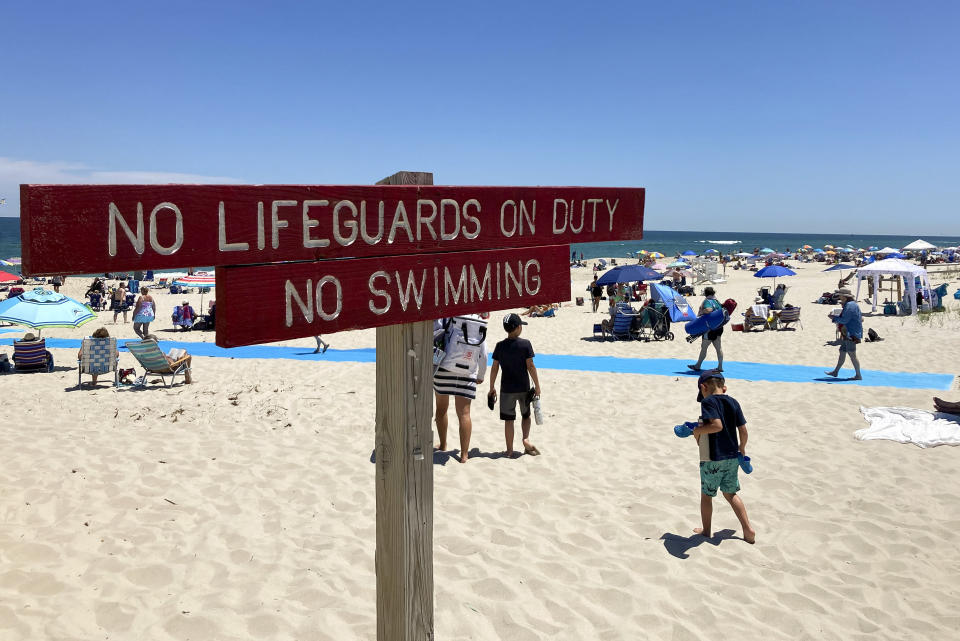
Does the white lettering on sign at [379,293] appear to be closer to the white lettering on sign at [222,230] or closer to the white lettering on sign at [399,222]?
the white lettering on sign at [399,222]

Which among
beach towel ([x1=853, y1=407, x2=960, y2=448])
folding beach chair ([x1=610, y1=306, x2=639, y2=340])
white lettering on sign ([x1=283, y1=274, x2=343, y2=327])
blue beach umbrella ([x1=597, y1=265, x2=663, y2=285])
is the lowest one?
beach towel ([x1=853, y1=407, x2=960, y2=448])

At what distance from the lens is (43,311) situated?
11406 millimetres

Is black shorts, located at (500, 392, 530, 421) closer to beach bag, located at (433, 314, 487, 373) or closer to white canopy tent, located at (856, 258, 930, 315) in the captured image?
beach bag, located at (433, 314, 487, 373)

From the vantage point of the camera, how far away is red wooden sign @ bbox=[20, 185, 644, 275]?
1.35 m

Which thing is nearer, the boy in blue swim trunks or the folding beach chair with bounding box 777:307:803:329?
the boy in blue swim trunks

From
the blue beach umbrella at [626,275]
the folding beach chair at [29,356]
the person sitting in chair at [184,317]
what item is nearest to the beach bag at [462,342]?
the folding beach chair at [29,356]

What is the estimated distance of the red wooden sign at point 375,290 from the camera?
1.59m

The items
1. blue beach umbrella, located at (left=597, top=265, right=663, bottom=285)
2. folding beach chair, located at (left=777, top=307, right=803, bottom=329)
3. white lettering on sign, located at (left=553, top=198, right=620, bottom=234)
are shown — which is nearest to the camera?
white lettering on sign, located at (left=553, top=198, right=620, bottom=234)

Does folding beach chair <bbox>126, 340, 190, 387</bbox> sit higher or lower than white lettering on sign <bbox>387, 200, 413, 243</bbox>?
lower

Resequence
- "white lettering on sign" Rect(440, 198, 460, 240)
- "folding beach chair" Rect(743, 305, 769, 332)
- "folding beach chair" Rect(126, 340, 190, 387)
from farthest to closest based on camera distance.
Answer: "folding beach chair" Rect(743, 305, 769, 332) < "folding beach chair" Rect(126, 340, 190, 387) < "white lettering on sign" Rect(440, 198, 460, 240)

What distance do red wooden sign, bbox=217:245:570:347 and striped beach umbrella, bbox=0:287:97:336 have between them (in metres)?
11.5

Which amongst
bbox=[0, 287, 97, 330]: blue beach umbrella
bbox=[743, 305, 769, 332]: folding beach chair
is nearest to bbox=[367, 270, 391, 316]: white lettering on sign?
bbox=[0, 287, 97, 330]: blue beach umbrella

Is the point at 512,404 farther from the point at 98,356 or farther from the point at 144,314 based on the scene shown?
the point at 144,314

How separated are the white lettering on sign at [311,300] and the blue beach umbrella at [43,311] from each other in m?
11.5
